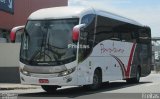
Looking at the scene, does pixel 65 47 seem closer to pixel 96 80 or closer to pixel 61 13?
pixel 61 13

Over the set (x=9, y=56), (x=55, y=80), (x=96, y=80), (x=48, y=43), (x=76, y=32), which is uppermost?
(x=76, y=32)

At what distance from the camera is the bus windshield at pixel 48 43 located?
18.1 meters

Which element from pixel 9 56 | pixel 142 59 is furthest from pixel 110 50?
pixel 9 56

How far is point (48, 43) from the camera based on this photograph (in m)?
18.4

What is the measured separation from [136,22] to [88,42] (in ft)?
29.3

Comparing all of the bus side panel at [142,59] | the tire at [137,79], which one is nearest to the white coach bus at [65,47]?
the bus side panel at [142,59]

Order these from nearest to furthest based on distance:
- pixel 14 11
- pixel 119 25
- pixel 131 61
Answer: pixel 119 25, pixel 131 61, pixel 14 11

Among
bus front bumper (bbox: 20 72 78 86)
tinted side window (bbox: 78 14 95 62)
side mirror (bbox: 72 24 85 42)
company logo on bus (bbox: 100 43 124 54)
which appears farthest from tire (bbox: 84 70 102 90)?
side mirror (bbox: 72 24 85 42)

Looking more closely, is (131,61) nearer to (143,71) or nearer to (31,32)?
(143,71)

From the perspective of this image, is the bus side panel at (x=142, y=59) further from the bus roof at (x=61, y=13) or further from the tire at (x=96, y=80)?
the bus roof at (x=61, y=13)

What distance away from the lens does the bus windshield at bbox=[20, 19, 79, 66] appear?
18.1 metres

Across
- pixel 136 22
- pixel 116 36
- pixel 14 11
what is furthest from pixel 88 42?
pixel 14 11

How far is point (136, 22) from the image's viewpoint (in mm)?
27688

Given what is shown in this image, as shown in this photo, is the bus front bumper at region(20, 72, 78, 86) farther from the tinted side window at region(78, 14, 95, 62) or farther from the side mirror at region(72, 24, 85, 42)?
the side mirror at region(72, 24, 85, 42)
